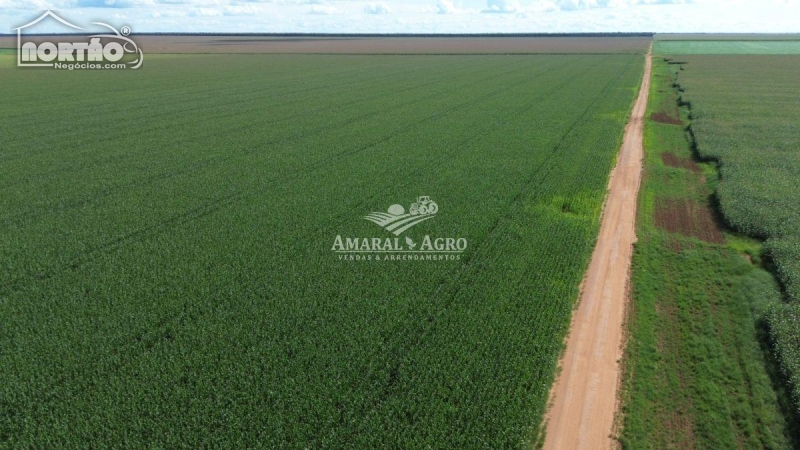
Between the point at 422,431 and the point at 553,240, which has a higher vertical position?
the point at 553,240

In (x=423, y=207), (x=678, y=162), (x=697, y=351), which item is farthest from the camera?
(x=678, y=162)

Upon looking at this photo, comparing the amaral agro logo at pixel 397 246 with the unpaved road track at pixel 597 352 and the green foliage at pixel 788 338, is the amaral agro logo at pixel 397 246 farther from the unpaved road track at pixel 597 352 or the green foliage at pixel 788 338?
the green foliage at pixel 788 338

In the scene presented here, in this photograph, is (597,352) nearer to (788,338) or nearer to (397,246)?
(788,338)

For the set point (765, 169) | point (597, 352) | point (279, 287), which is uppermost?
point (765, 169)

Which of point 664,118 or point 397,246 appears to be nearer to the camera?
point 397,246

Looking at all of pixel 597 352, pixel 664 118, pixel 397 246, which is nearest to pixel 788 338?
pixel 597 352

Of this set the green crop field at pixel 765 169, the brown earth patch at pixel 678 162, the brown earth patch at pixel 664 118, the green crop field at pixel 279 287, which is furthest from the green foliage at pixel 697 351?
the brown earth patch at pixel 664 118

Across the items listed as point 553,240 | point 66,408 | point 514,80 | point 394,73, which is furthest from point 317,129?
point 394,73

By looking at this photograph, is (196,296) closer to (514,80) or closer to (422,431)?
(422,431)
